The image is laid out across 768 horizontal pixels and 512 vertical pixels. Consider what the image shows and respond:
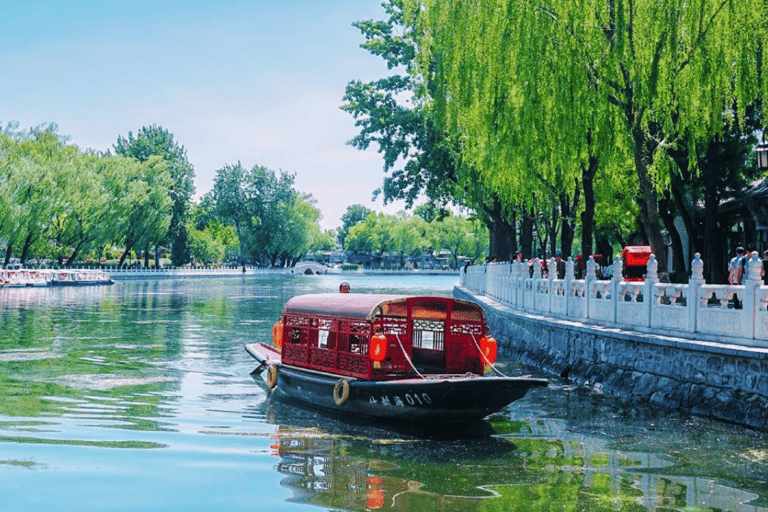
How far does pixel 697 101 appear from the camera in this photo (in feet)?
54.0

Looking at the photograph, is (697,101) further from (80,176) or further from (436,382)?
(80,176)

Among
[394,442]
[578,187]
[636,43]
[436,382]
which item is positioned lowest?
[394,442]

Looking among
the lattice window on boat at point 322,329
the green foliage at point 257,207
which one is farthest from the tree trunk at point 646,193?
the green foliage at point 257,207

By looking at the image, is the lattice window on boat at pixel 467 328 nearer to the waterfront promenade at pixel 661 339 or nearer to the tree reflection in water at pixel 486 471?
the tree reflection in water at pixel 486 471

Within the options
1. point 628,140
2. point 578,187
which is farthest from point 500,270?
point 628,140

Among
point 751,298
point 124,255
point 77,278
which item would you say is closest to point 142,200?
point 124,255

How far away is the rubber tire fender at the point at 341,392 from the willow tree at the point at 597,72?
8.52m

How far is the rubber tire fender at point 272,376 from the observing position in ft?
49.4

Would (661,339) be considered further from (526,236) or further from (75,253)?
(75,253)

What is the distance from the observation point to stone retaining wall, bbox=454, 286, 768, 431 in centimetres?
1141

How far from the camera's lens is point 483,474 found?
9.60 metres

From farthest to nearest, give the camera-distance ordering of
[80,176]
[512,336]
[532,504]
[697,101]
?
[80,176]
[512,336]
[697,101]
[532,504]

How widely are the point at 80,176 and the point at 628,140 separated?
5150 centimetres

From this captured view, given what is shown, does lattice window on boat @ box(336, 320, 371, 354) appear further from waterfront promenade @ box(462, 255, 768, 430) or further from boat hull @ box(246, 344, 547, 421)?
waterfront promenade @ box(462, 255, 768, 430)
